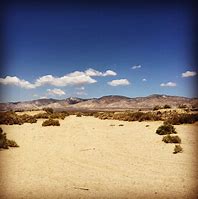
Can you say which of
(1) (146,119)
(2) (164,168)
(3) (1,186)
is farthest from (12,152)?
(1) (146,119)

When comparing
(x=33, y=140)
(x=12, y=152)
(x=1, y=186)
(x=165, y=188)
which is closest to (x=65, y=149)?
(x=12, y=152)

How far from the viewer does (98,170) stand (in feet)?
32.4

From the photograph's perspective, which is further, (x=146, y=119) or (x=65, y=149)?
(x=146, y=119)

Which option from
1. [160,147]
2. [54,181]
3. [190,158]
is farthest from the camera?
Answer: [160,147]

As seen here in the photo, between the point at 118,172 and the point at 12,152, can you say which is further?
the point at 12,152

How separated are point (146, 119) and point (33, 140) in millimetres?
14367

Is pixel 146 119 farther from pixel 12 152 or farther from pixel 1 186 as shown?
pixel 1 186

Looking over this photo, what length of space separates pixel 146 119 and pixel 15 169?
19868 millimetres

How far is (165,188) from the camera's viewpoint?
8.12 m

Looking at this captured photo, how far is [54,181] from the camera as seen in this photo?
873cm

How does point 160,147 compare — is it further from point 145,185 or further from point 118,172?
point 145,185

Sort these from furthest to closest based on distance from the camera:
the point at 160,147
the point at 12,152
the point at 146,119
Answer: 1. the point at 146,119
2. the point at 160,147
3. the point at 12,152

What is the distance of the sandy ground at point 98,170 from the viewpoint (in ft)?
26.0

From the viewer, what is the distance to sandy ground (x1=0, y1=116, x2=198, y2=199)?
7.91 metres
